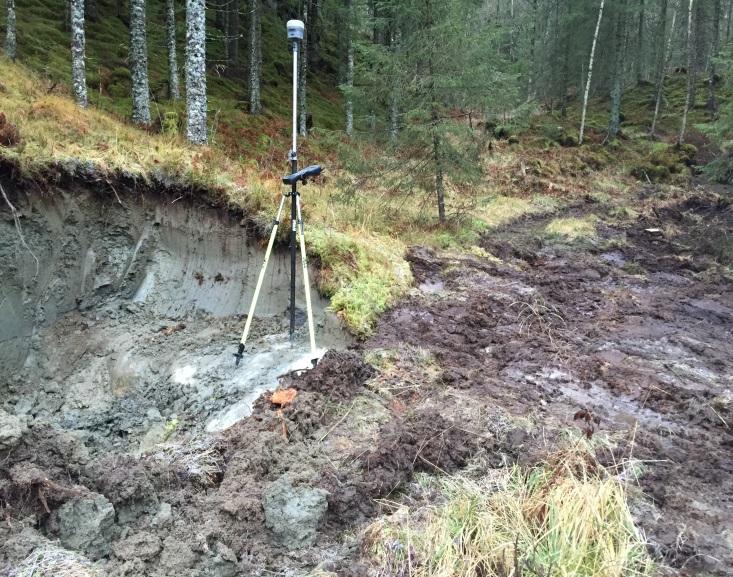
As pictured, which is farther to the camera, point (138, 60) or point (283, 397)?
point (138, 60)

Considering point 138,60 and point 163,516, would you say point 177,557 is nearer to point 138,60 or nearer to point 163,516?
point 163,516

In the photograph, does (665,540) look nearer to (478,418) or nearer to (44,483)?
(478,418)

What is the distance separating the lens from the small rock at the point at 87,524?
10.8ft

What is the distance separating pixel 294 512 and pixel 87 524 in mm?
1291

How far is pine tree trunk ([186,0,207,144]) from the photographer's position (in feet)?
32.6

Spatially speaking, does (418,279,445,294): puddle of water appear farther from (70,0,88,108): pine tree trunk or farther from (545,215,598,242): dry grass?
(70,0,88,108): pine tree trunk

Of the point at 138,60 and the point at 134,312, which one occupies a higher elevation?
the point at 138,60

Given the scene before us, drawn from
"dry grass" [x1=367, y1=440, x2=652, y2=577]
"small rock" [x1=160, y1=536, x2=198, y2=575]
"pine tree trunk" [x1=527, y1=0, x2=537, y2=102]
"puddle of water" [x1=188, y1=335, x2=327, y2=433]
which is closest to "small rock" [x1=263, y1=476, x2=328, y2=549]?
"dry grass" [x1=367, y1=440, x2=652, y2=577]

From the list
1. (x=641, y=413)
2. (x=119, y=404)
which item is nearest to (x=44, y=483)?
(x=119, y=404)

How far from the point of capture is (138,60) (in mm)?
11750

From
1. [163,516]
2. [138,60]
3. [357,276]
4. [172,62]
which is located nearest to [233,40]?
[172,62]

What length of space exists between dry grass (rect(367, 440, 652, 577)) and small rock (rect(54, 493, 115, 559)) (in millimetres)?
1672

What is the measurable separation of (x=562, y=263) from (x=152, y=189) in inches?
325

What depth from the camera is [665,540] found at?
3432 millimetres
